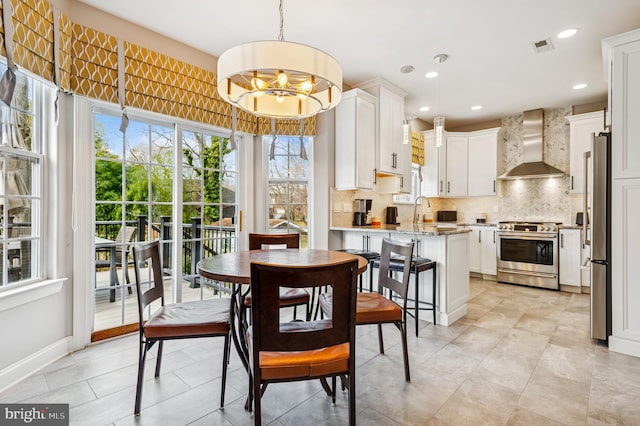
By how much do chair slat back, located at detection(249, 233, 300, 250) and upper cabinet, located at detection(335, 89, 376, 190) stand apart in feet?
4.27

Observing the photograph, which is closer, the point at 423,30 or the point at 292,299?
the point at 292,299

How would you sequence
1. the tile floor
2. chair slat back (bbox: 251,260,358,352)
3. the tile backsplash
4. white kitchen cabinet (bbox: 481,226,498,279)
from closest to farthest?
chair slat back (bbox: 251,260,358,352) < the tile floor < the tile backsplash < white kitchen cabinet (bbox: 481,226,498,279)

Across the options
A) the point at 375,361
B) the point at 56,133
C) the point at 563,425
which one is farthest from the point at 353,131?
the point at 563,425

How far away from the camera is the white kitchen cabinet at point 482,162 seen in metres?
5.48

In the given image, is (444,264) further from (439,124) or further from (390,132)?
(390,132)

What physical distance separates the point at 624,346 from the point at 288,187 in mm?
3463

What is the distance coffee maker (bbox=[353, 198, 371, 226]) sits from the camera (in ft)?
13.7

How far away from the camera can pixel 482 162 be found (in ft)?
18.4

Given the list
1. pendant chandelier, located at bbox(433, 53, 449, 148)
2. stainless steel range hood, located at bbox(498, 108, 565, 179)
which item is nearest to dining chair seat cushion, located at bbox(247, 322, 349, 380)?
pendant chandelier, located at bbox(433, 53, 449, 148)

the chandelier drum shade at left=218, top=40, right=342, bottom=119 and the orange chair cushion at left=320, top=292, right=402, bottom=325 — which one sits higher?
the chandelier drum shade at left=218, top=40, right=342, bottom=119

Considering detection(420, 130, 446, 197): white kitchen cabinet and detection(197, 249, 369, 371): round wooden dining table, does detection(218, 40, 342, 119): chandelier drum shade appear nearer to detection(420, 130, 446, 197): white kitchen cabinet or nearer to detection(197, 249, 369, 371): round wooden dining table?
detection(197, 249, 369, 371): round wooden dining table

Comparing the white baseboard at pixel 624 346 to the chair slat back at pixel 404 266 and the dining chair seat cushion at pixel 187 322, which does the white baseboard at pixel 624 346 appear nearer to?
the chair slat back at pixel 404 266

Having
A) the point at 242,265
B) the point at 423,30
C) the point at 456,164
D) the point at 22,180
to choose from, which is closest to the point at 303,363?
the point at 242,265

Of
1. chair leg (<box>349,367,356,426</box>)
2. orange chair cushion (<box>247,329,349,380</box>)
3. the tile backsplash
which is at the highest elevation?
the tile backsplash
